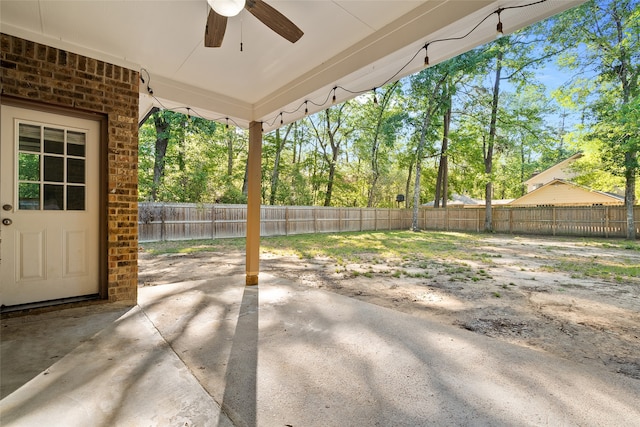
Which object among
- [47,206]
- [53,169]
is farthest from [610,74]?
[47,206]

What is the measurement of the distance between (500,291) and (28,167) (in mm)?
5621

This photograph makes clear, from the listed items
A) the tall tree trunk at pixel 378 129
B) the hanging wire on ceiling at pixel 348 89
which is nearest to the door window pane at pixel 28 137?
the hanging wire on ceiling at pixel 348 89

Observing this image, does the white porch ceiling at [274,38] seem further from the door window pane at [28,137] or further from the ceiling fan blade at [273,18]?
the door window pane at [28,137]

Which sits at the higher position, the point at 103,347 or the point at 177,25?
the point at 177,25

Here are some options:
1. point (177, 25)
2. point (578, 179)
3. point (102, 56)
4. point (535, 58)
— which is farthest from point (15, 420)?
point (535, 58)

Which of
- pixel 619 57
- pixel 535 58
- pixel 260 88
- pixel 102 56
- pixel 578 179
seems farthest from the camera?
pixel 535 58

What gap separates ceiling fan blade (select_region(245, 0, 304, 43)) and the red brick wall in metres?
1.99

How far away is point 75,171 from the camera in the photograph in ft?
9.53

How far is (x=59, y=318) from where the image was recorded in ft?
8.39

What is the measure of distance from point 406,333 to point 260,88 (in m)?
3.18

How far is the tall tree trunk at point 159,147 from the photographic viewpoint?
1098 centimetres

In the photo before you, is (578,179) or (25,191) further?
(578,179)

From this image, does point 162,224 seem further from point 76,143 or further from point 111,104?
point 111,104

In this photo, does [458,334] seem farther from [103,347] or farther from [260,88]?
[260,88]
